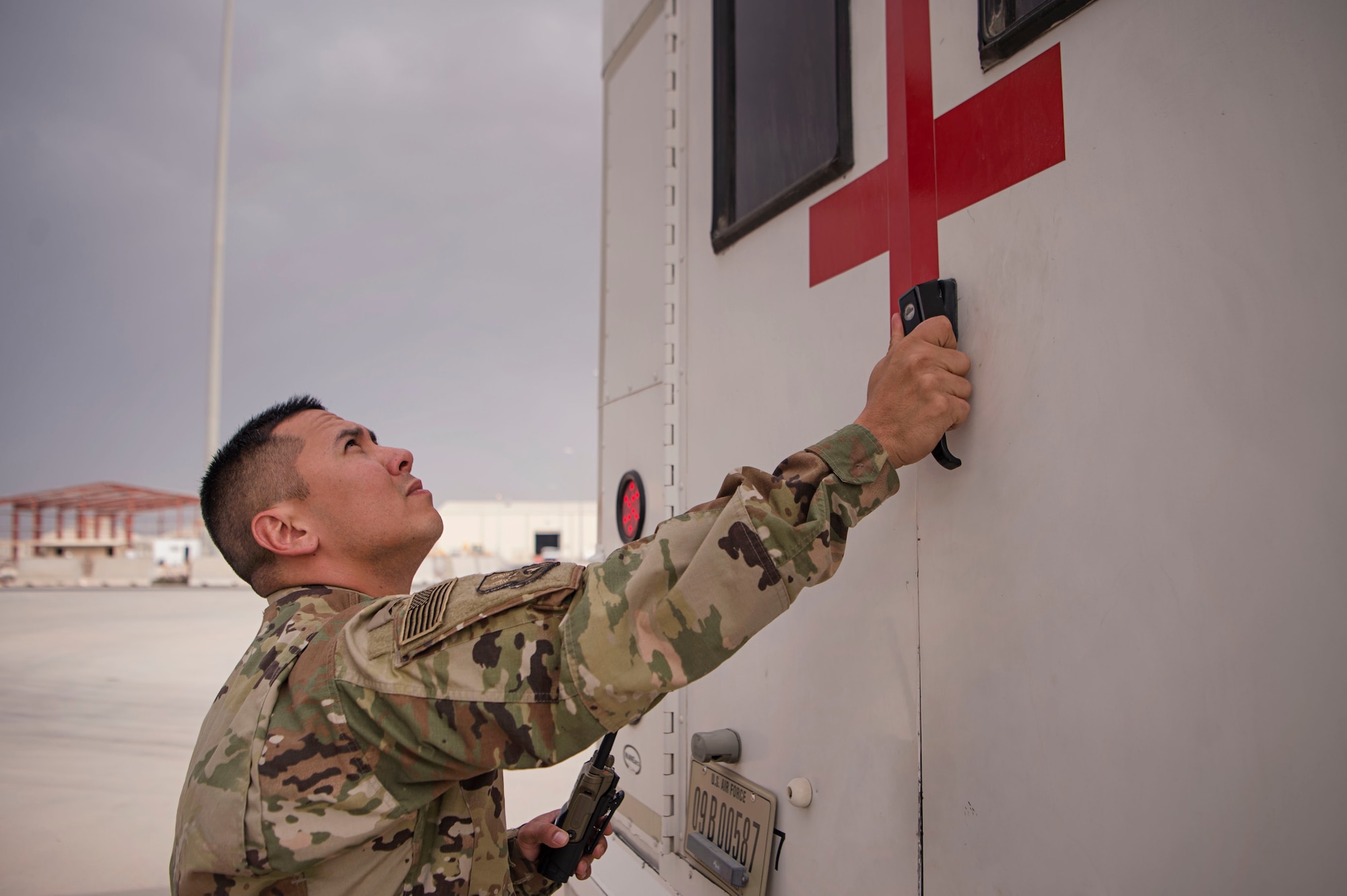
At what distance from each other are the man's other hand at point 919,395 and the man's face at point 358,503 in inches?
29.6

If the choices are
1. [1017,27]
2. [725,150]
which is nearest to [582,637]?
[1017,27]

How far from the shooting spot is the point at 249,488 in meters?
1.41

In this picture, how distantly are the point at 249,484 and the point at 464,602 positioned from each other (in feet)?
2.20

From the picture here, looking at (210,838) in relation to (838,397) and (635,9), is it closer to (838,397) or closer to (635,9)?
(838,397)

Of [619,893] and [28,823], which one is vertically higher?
[619,893]

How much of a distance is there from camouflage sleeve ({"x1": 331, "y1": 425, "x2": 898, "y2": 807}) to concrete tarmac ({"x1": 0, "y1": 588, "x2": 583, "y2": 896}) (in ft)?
11.0

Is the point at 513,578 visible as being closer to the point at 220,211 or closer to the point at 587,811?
the point at 587,811

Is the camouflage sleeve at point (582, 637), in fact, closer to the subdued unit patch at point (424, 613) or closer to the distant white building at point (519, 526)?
the subdued unit patch at point (424, 613)

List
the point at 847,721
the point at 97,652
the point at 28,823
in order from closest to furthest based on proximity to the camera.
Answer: the point at 847,721 → the point at 28,823 → the point at 97,652

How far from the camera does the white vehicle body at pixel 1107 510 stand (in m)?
0.74

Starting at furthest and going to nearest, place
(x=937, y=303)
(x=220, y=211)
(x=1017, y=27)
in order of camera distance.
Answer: (x=220, y=211), (x=937, y=303), (x=1017, y=27)

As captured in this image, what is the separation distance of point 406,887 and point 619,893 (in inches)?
33.5

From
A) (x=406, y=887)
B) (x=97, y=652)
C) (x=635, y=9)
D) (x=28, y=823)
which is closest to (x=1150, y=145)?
(x=406, y=887)

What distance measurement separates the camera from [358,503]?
1383mm
